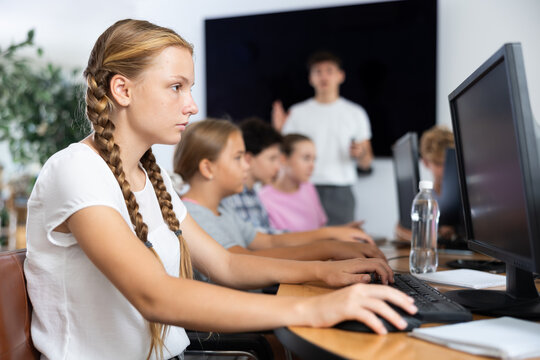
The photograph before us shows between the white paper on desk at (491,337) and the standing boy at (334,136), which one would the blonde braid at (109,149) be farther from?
the standing boy at (334,136)

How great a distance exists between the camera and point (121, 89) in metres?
1.07

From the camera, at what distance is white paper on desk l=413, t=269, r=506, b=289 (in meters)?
1.21

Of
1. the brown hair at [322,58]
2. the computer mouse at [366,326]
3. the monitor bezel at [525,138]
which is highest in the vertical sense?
the brown hair at [322,58]

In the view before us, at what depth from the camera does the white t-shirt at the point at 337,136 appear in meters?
4.00

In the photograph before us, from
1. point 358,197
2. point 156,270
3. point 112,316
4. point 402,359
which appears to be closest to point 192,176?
point 112,316

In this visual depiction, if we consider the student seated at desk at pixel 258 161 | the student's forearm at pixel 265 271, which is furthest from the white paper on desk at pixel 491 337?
the student seated at desk at pixel 258 161

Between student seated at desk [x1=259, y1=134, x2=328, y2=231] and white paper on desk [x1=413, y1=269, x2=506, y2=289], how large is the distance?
1797 mm

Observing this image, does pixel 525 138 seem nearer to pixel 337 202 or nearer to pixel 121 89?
pixel 121 89

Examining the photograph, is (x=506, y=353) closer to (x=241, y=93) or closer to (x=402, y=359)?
(x=402, y=359)

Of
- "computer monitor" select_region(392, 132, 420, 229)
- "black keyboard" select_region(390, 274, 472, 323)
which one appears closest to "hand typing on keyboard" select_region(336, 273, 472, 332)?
"black keyboard" select_region(390, 274, 472, 323)

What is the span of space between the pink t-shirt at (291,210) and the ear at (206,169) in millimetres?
1228

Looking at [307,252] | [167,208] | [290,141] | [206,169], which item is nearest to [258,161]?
[290,141]

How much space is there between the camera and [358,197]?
4.12m

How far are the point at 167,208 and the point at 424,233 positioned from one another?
0.83m
